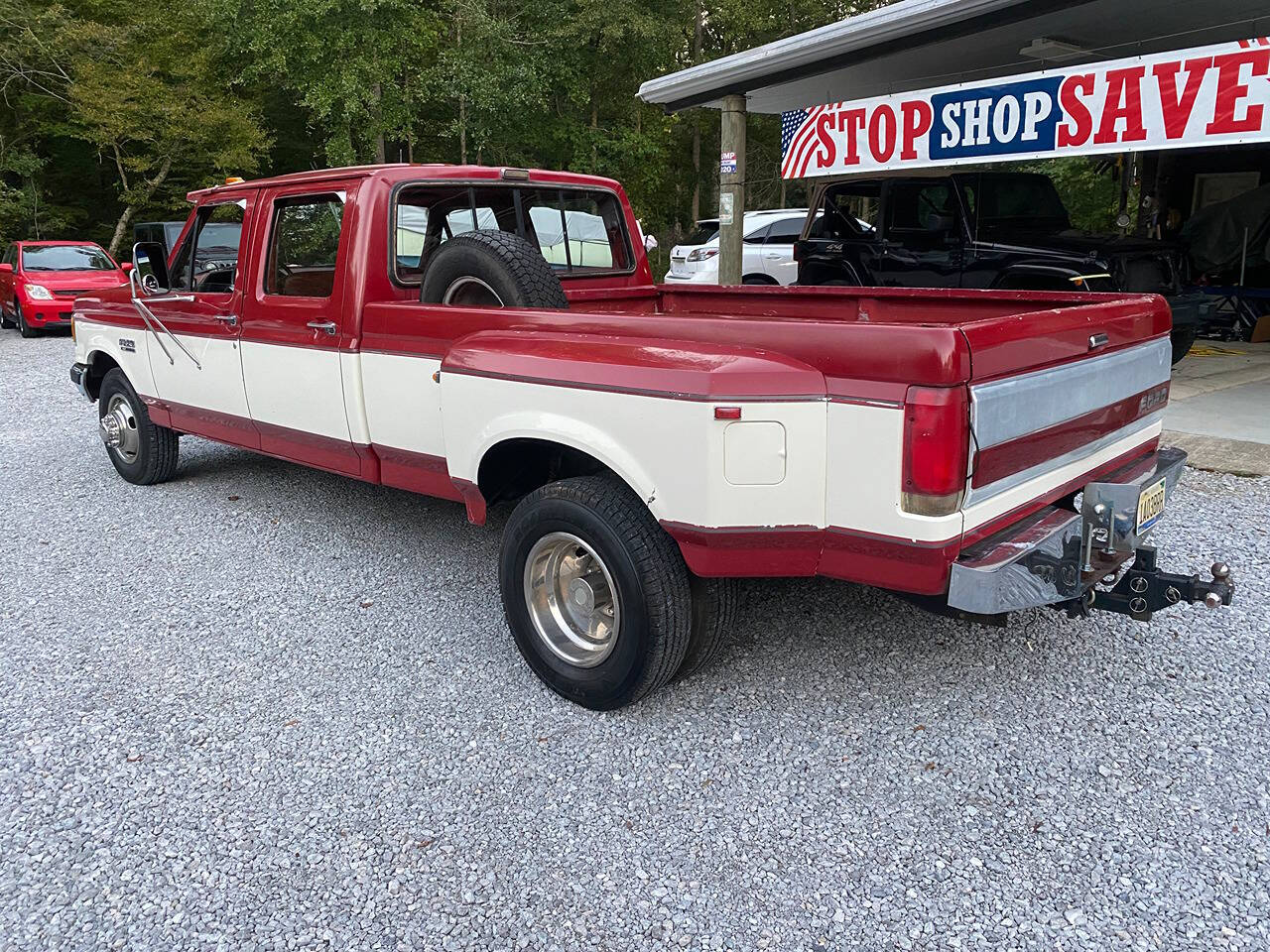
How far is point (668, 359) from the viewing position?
2.87 metres

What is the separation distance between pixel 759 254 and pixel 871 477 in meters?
12.2

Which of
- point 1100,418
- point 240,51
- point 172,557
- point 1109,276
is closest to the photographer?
point 1100,418

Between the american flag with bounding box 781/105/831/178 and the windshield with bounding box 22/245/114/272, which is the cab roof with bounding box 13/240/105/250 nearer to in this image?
the windshield with bounding box 22/245/114/272

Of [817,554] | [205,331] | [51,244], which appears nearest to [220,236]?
[205,331]

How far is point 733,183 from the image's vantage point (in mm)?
10594

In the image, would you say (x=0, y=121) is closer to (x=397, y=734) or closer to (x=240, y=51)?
(x=240, y=51)

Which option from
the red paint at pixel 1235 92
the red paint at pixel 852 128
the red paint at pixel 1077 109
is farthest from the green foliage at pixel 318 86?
the red paint at pixel 1235 92

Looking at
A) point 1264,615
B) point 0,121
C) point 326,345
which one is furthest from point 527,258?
point 0,121

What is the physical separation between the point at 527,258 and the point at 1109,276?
256 inches

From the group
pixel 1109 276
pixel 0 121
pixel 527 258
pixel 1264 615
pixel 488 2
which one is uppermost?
pixel 488 2

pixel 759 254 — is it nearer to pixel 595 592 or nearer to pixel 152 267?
pixel 152 267

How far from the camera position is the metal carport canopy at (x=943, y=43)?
828cm

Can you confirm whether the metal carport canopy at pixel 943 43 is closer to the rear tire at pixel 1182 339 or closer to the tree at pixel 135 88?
the rear tire at pixel 1182 339

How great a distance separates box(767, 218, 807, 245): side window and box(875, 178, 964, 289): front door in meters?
4.68
